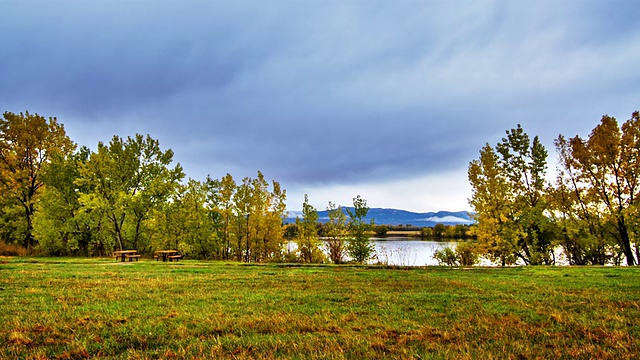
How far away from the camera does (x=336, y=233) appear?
2430 centimetres

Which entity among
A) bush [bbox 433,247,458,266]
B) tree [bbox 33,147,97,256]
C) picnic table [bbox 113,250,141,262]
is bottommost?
bush [bbox 433,247,458,266]

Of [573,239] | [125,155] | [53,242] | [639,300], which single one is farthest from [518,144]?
[53,242]

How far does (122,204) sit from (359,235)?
18.5 metres

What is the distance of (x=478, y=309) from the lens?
21.6 ft

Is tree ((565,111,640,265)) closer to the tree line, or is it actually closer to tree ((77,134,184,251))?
the tree line

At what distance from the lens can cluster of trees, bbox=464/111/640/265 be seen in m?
22.7

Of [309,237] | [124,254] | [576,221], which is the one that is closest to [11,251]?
[124,254]

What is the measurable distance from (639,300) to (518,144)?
22412 mm

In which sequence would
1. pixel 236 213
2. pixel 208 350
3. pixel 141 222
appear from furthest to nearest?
pixel 141 222
pixel 236 213
pixel 208 350

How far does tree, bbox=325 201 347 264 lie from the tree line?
1.39 m

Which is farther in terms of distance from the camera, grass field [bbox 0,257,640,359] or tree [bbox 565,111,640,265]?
tree [bbox 565,111,640,265]

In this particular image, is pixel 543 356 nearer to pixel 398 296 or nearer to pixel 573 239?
pixel 398 296

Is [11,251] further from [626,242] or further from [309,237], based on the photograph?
[626,242]

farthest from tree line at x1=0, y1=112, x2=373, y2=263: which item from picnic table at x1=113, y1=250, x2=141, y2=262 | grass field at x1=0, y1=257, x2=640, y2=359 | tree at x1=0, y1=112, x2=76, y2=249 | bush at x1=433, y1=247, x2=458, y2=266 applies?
grass field at x1=0, y1=257, x2=640, y2=359
